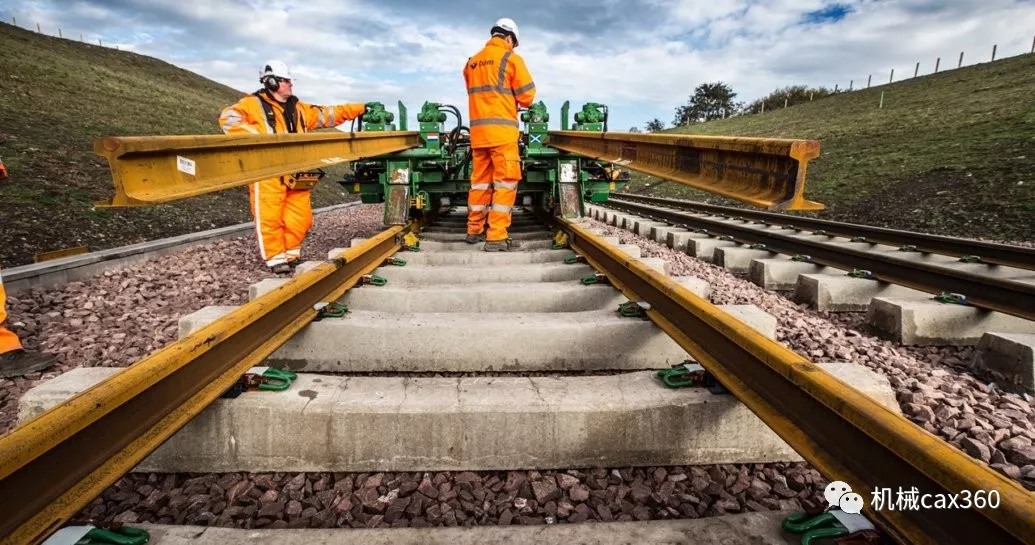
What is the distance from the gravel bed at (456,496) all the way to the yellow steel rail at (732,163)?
35.6 inches

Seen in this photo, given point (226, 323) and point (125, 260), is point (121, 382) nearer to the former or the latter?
point (226, 323)

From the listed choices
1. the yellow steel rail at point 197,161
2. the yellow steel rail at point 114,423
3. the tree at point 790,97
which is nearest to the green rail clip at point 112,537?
the yellow steel rail at point 114,423

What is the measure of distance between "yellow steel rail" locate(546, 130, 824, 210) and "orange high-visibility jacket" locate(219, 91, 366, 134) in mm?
2793

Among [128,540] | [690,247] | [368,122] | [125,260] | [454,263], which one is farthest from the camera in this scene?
[368,122]

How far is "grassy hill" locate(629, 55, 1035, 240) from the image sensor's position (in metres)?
7.44

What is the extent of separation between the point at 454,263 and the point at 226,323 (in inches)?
88.0

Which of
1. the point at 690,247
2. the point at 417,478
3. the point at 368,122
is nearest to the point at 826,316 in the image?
the point at 690,247

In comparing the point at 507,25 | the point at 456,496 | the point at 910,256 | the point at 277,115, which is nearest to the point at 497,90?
the point at 507,25

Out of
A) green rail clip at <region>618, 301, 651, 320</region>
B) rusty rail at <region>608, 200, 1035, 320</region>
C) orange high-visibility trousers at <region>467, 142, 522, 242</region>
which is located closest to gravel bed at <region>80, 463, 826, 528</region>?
green rail clip at <region>618, 301, 651, 320</region>

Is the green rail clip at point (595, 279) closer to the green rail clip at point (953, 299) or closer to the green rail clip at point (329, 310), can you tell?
the green rail clip at point (329, 310)

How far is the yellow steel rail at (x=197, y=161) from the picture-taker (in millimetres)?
1512

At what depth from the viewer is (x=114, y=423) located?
49.9 inches

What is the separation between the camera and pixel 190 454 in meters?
1.60

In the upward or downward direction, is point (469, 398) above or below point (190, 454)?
above
